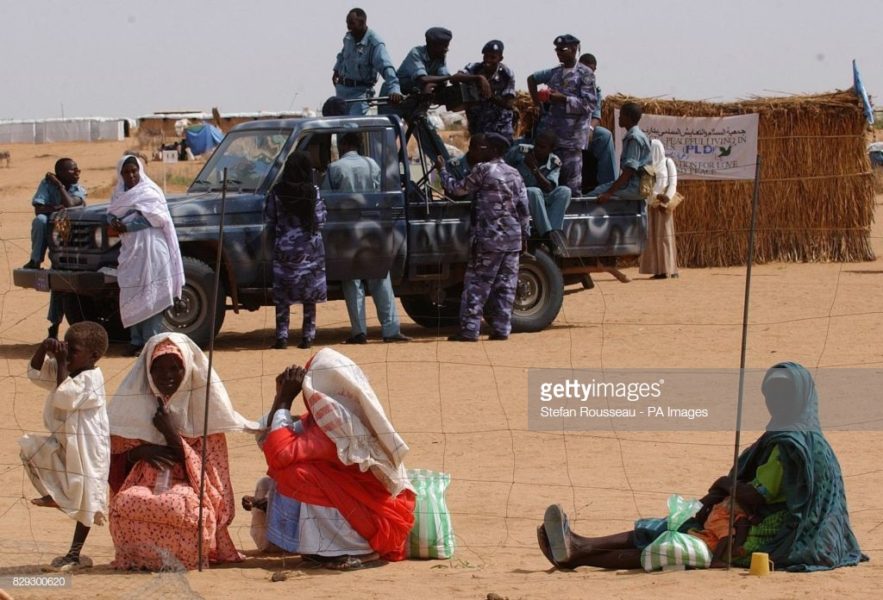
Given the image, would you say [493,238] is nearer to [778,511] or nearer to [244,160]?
[244,160]

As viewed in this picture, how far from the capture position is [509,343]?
500 inches

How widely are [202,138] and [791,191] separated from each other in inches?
964

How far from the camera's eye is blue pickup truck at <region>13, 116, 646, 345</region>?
12.0 metres

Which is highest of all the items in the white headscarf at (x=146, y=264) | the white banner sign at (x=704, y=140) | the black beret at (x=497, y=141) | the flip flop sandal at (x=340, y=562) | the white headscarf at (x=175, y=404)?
the white banner sign at (x=704, y=140)

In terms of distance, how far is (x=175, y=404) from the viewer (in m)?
6.41

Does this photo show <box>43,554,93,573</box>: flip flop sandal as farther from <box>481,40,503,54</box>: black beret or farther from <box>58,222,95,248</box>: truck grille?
<box>481,40,503,54</box>: black beret

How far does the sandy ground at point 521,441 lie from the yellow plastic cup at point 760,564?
0.07 m

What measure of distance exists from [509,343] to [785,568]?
21.8ft

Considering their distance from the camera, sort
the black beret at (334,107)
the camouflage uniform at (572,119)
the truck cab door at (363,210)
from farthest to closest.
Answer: the camouflage uniform at (572,119), the black beret at (334,107), the truck cab door at (363,210)

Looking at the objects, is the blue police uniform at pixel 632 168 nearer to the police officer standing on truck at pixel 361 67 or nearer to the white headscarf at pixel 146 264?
the police officer standing on truck at pixel 361 67

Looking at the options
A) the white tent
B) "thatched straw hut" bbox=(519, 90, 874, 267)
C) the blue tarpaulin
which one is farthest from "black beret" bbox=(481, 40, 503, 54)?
the white tent

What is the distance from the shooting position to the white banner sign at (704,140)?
1869 cm
